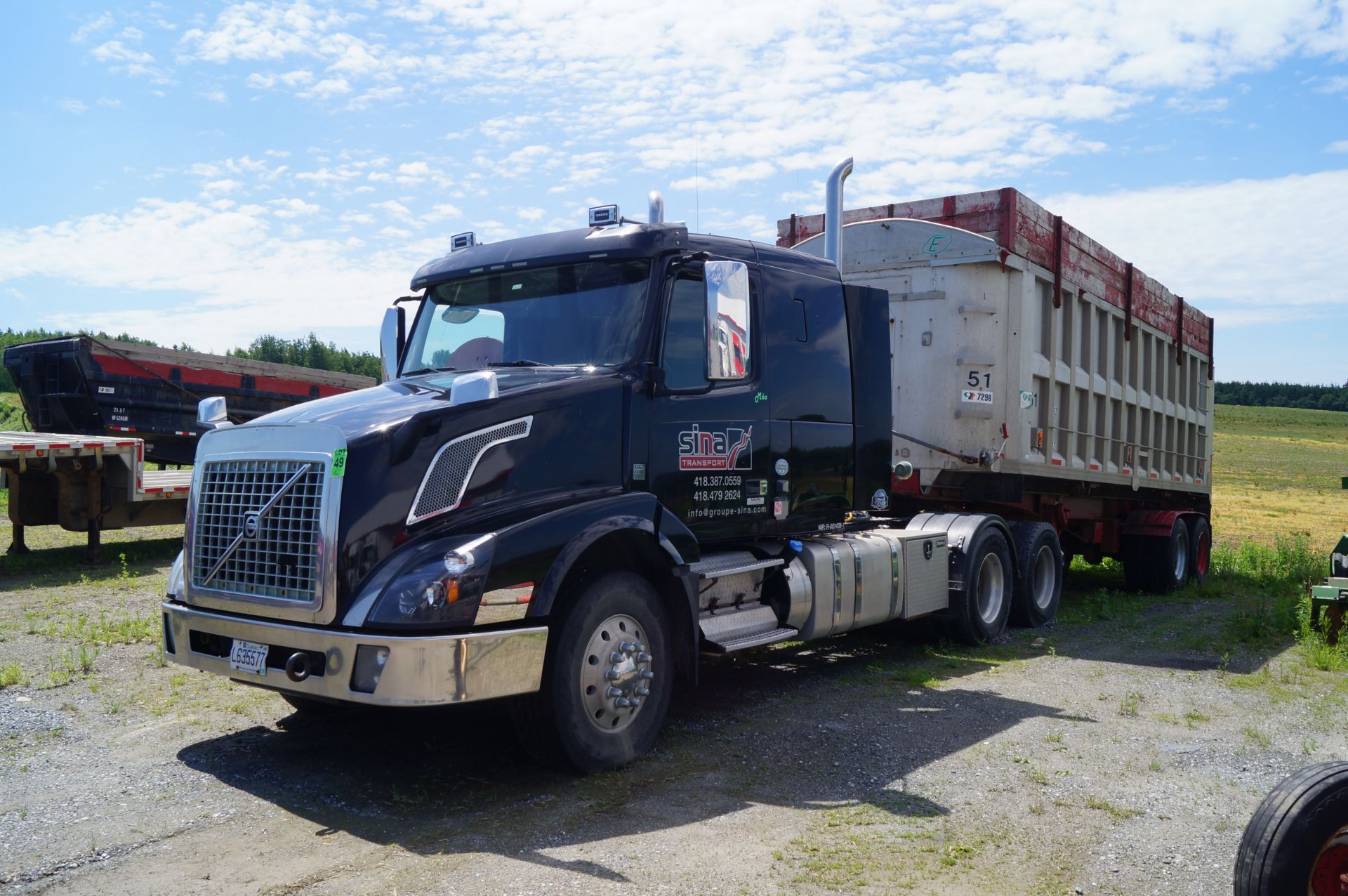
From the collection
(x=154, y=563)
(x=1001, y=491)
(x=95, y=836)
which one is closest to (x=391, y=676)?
(x=95, y=836)

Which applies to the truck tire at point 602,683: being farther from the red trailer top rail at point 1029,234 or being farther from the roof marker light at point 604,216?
the red trailer top rail at point 1029,234

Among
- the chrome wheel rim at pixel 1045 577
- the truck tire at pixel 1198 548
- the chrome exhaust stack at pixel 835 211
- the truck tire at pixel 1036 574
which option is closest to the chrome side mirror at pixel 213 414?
the chrome exhaust stack at pixel 835 211

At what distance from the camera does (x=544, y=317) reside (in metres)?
6.24

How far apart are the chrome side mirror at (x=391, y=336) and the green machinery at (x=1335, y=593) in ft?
24.6

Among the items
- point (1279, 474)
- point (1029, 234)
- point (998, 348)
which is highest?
point (1029, 234)

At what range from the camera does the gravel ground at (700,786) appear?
4.14 m

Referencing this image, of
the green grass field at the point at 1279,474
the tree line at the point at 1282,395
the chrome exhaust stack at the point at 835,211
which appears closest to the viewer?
the chrome exhaust stack at the point at 835,211

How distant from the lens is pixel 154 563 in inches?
519

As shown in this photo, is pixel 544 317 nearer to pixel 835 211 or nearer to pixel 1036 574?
pixel 835 211

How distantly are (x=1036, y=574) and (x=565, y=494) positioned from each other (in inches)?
264

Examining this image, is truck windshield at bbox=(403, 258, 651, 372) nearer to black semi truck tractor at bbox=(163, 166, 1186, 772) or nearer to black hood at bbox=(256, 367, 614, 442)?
black semi truck tractor at bbox=(163, 166, 1186, 772)

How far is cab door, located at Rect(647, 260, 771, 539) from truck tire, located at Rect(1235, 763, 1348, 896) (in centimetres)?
354

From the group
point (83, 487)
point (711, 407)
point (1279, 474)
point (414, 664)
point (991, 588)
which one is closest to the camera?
point (414, 664)

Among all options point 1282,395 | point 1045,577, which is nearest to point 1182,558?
point 1045,577
